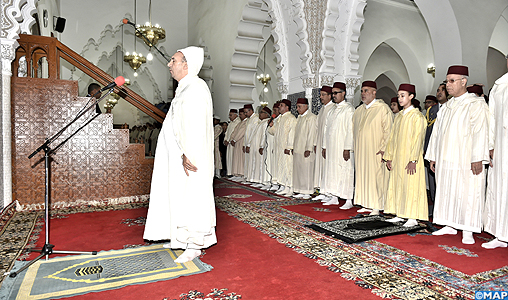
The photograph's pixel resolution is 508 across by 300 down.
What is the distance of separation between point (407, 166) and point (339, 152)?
1.28 meters

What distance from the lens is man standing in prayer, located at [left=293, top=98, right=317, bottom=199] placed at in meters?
5.29

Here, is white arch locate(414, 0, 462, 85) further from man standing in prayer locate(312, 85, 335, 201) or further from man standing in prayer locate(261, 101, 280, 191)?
man standing in prayer locate(261, 101, 280, 191)

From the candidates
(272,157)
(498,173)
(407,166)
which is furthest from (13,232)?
(498,173)

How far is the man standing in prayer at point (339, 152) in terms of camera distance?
4.67 meters

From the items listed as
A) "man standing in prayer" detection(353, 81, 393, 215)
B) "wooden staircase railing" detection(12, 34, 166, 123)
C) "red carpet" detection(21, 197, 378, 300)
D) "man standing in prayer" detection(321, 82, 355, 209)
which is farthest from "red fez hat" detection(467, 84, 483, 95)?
"wooden staircase railing" detection(12, 34, 166, 123)

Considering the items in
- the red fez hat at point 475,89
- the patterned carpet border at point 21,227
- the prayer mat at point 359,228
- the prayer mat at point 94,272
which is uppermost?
the red fez hat at point 475,89

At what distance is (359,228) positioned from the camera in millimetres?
3396

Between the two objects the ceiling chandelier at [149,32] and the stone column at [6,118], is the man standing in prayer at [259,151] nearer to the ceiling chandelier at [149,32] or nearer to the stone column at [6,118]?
the ceiling chandelier at [149,32]

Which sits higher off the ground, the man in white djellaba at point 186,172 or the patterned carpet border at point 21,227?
the man in white djellaba at point 186,172

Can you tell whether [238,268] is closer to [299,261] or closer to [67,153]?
[299,261]

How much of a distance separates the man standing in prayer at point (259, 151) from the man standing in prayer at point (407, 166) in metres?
3.13

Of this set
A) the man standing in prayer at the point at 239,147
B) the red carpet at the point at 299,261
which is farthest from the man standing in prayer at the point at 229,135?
the red carpet at the point at 299,261

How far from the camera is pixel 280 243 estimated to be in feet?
9.77

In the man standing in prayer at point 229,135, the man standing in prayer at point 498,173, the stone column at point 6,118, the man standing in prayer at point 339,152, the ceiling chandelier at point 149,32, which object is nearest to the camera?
the man standing in prayer at point 498,173
